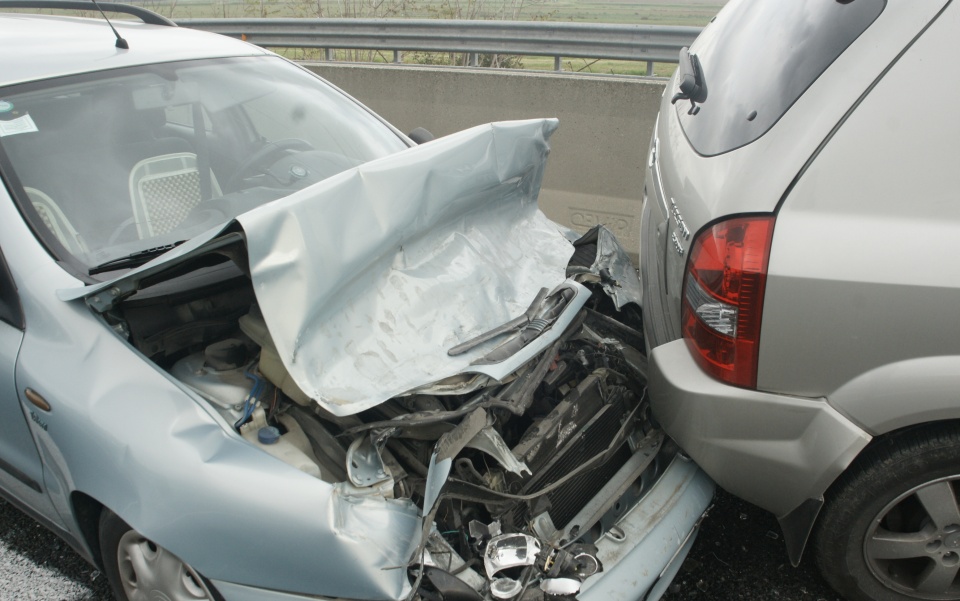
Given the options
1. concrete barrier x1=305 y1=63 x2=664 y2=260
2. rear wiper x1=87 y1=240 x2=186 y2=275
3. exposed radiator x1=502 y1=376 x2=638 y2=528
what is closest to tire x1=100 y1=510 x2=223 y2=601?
rear wiper x1=87 y1=240 x2=186 y2=275

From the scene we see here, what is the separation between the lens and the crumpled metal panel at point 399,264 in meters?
1.79

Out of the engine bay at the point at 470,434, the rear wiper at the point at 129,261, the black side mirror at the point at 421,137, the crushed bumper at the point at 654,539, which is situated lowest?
the crushed bumper at the point at 654,539

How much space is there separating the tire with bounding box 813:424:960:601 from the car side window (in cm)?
245

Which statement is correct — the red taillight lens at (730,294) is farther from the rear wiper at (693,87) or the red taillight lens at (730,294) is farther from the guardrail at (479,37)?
the guardrail at (479,37)

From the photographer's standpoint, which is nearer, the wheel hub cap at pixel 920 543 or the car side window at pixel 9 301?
the wheel hub cap at pixel 920 543

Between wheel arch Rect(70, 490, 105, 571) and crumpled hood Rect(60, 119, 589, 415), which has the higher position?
crumpled hood Rect(60, 119, 589, 415)

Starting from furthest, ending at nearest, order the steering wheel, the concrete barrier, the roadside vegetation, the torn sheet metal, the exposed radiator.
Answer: the roadside vegetation
the concrete barrier
the steering wheel
the torn sheet metal
the exposed radiator

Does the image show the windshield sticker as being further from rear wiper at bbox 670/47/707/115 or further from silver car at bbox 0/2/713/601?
rear wiper at bbox 670/47/707/115

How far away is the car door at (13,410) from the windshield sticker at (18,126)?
0.46 metres

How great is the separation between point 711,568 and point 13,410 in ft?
7.57

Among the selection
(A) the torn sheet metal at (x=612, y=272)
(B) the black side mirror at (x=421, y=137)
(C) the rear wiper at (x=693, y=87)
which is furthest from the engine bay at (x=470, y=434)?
(B) the black side mirror at (x=421, y=137)

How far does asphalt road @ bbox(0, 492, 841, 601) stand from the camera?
229 cm

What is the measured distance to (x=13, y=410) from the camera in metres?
2.09

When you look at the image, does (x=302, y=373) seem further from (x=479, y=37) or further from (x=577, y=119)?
(x=479, y=37)
